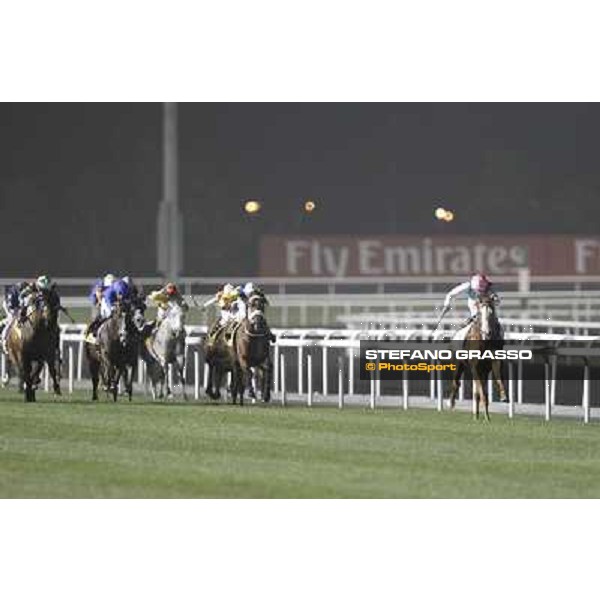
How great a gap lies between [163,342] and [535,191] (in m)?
23.3

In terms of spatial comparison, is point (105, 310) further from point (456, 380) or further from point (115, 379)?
point (456, 380)

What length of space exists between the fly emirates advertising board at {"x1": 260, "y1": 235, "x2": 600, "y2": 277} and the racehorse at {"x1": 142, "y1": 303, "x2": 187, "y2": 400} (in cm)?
1751

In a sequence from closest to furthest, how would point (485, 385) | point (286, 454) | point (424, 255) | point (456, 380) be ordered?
point (286, 454), point (485, 385), point (456, 380), point (424, 255)

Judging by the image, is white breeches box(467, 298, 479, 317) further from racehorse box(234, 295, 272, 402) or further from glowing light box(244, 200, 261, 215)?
glowing light box(244, 200, 261, 215)

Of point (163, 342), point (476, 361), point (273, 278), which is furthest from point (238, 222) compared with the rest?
point (476, 361)

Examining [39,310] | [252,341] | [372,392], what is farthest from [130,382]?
[372,392]

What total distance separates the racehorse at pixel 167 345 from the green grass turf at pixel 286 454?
2.23m

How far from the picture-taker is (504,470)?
56.6 feet

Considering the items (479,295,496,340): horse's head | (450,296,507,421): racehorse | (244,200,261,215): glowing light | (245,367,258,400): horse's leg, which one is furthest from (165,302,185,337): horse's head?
(244,200,261,215): glowing light

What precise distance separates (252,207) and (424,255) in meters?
4.19

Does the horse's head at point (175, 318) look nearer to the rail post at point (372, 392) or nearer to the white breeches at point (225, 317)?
the white breeches at point (225, 317)

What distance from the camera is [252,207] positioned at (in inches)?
1759

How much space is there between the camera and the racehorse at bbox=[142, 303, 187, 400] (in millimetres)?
27016

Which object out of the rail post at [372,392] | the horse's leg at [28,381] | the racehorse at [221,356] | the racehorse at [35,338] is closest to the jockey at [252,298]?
the racehorse at [221,356]
